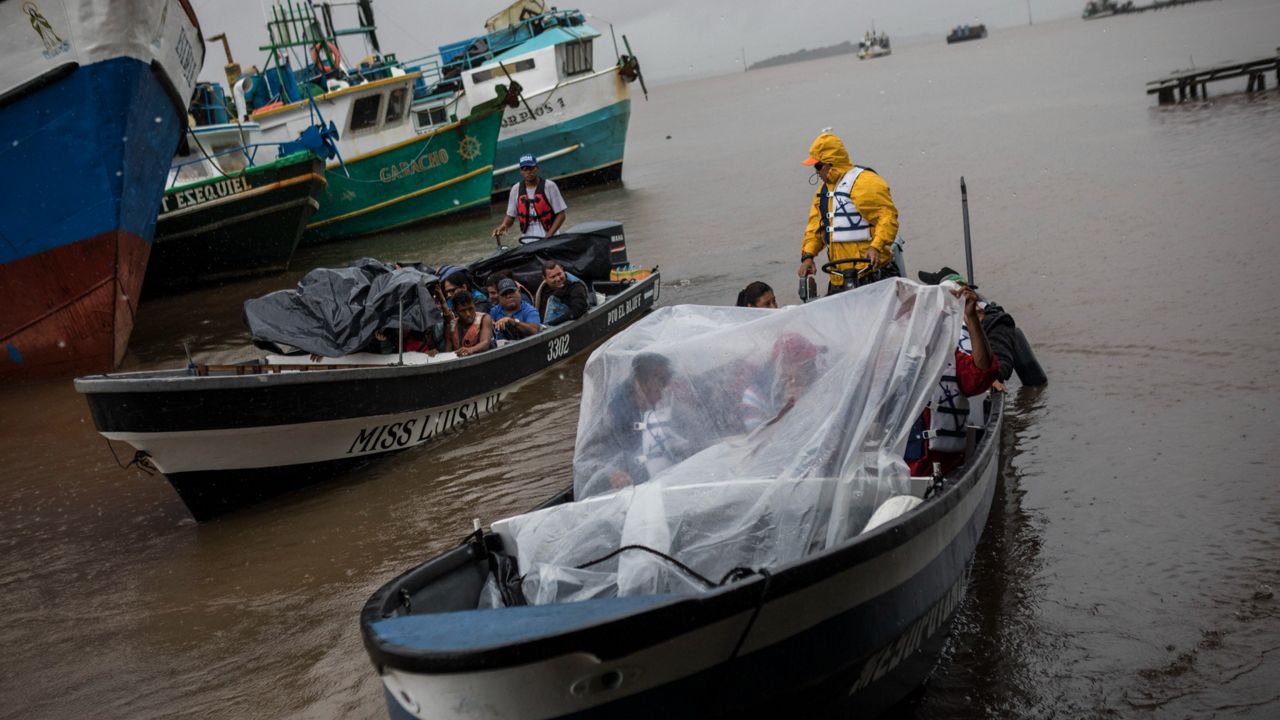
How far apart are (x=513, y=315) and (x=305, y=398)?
289cm

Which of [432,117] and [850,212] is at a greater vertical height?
[432,117]

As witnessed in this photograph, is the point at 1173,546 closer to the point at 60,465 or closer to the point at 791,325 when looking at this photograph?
the point at 791,325

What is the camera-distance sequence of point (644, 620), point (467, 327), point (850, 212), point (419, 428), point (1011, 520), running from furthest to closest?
point (467, 327), point (419, 428), point (850, 212), point (1011, 520), point (644, 620)

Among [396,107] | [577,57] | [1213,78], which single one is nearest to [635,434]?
[396,107]

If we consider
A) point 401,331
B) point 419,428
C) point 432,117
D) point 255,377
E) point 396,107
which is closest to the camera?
point 255,377

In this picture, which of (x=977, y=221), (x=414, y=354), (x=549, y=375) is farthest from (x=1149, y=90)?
(x=414, y=354)

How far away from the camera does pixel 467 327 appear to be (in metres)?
9.84

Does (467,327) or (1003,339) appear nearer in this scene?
(1003,339)

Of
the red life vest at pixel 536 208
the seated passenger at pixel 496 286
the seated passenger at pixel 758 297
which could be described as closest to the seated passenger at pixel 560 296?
the seated passenger at pixel 496 286

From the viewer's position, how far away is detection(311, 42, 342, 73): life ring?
92.0 feet

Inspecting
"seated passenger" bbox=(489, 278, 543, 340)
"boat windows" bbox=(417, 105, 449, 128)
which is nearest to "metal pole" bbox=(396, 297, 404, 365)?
"seated passenger" bbox=(489, 278, 543, 340)

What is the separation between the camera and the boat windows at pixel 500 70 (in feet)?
104

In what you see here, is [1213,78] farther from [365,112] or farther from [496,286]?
[496,286]

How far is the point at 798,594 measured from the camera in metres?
3.66
